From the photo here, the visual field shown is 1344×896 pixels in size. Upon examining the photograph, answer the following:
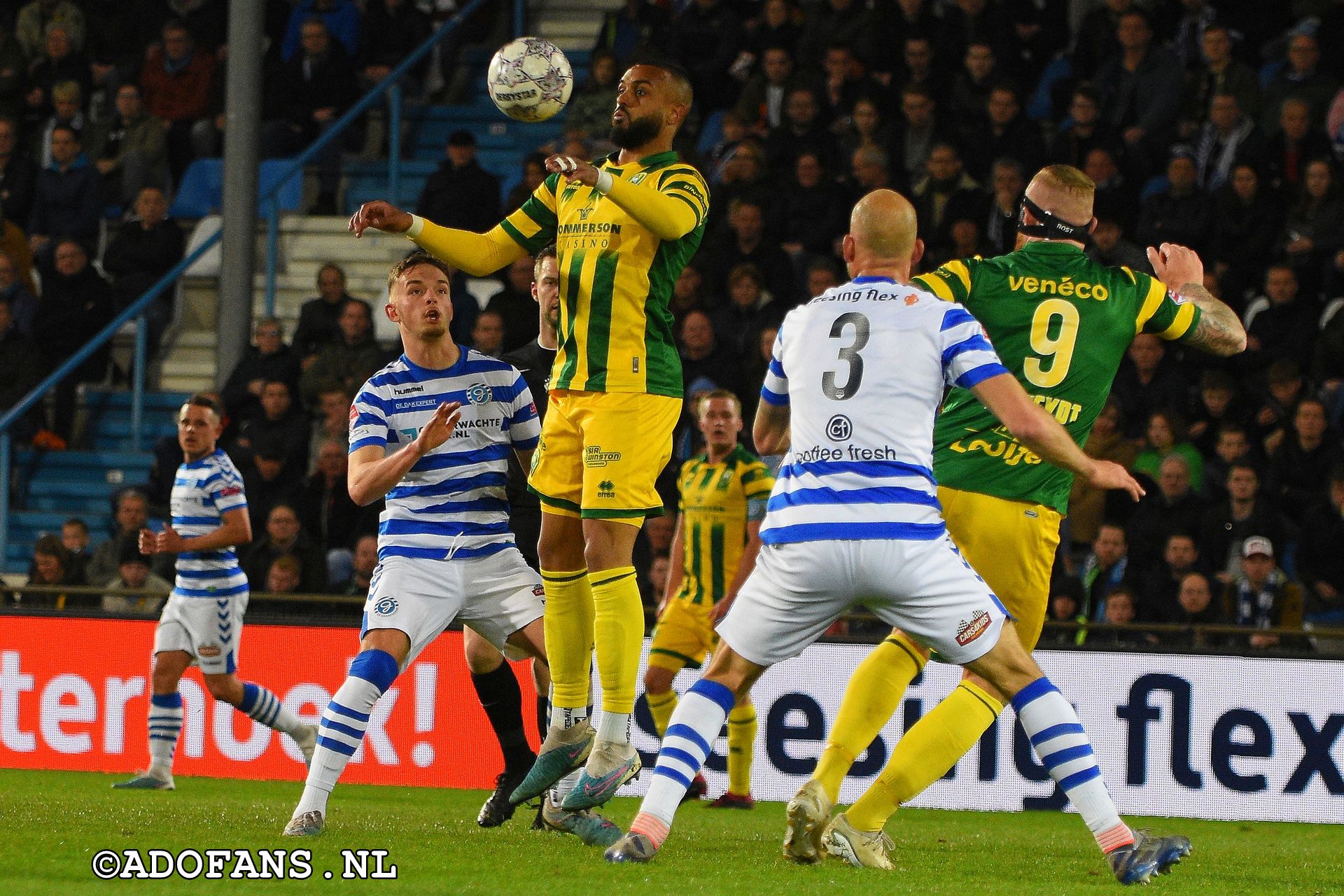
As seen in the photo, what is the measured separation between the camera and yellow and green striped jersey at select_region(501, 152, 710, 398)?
6.68 meters

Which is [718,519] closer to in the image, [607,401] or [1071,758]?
[607,401]

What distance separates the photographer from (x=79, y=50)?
19.0m

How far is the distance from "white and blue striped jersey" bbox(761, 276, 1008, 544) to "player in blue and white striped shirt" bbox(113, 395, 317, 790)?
526 centimetres

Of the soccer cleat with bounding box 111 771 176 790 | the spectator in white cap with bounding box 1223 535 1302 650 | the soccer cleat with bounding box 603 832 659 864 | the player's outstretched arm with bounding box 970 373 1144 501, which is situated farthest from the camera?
the spectator in white cap with bounding box 1223 535 1302 650

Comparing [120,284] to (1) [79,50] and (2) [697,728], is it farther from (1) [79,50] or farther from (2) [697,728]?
(2) [697,728]

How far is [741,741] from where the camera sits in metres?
9.93

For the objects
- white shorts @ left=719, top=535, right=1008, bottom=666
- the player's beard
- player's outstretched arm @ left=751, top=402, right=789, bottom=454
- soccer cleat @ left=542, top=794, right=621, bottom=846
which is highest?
the player's beard

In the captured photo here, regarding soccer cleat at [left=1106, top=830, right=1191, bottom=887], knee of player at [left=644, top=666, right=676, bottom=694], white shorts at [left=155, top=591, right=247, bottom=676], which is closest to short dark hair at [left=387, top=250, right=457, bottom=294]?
soccer cleat at [left=1106, top=830, right=1191, bottom=887]

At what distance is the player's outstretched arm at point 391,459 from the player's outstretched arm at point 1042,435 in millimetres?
1946

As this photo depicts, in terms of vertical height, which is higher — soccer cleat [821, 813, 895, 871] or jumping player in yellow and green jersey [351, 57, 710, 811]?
jumping player in yellow and green jersey [351, 57, 710, 811]

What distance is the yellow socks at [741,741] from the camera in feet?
32.5

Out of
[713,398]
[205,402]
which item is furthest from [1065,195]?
[205,402]

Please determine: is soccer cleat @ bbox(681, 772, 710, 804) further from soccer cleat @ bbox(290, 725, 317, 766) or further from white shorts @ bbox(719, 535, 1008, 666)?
white shorts @ bbox(719, 535, 1008, 666)

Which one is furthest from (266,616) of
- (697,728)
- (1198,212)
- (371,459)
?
(1198,212)
